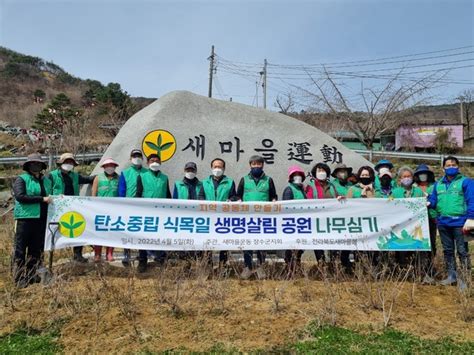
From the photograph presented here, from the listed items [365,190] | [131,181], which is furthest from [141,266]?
[365,190]

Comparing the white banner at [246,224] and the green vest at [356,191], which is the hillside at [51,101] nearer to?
the white banner at [246,224]

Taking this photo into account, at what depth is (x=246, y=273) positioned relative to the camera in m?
5.18

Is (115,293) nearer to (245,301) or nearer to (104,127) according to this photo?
(245,301)

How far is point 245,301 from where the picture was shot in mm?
4391

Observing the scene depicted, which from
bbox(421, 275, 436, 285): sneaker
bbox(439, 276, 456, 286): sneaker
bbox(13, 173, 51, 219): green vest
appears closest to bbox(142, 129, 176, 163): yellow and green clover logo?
bbox(13, 173, 51, 219): green vest

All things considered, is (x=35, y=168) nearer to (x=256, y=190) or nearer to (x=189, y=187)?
(x=189, y=187)

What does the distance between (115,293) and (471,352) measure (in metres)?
3.47

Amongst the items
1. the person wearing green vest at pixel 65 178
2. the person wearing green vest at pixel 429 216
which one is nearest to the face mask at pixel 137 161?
the person wearing green vest at pixel 65 178

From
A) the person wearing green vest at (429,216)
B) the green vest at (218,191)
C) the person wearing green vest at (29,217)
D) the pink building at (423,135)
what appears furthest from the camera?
the pink building at (423,135)

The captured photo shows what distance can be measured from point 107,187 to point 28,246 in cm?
129

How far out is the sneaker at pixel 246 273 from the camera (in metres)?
5.15

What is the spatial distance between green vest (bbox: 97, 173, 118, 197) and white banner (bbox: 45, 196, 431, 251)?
0.44 metres

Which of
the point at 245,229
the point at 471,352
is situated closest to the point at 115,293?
the point at 245,229

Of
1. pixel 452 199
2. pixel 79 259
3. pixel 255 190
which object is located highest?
pixel 255 190
